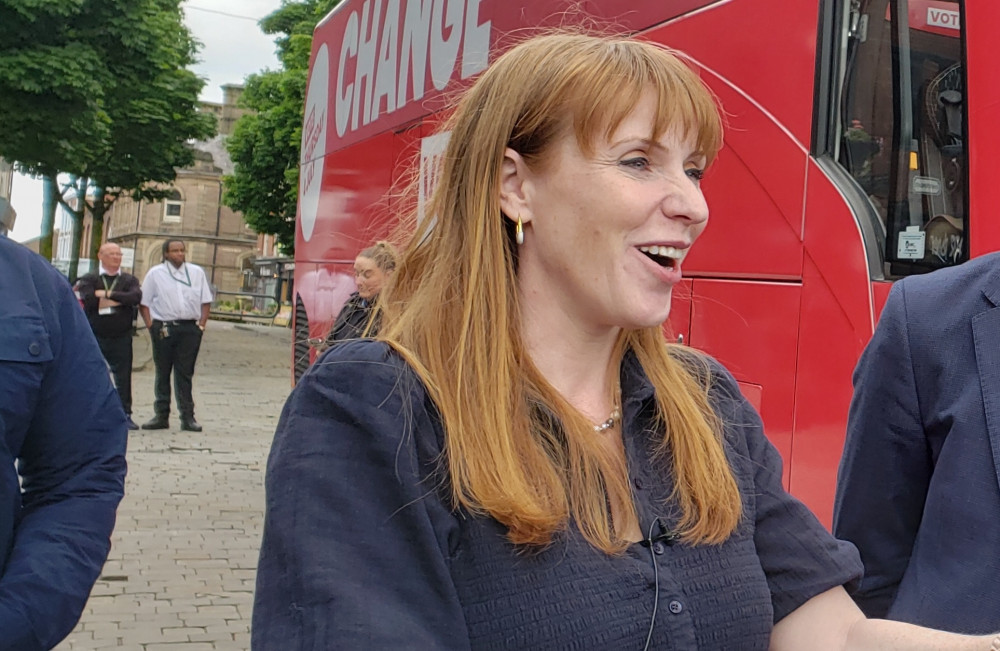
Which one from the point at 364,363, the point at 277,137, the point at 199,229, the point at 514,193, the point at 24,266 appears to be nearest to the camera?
the point at 364,363

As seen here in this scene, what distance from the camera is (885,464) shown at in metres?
2.18

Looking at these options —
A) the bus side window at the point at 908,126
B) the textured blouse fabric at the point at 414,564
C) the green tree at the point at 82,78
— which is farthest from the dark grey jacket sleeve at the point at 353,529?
the green tree at the point at 82,78

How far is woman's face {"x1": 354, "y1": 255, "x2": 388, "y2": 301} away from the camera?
6.29 meters

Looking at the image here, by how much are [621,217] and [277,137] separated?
3302cm

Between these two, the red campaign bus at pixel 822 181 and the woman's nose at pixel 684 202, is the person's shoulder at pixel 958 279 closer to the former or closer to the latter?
the woman's nose at pixel 684 202

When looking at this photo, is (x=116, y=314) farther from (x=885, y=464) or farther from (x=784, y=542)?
(x=784, y=542)

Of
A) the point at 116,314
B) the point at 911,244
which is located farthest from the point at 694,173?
the point at 116,314

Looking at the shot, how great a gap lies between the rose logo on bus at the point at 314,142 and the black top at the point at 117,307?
6.94ft

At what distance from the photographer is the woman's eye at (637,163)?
5.41 feet

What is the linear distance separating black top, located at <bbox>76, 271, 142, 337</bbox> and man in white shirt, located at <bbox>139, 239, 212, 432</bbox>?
0.39 ft

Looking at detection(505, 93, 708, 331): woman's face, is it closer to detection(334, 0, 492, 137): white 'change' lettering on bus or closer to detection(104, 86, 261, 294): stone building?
detection(334, 0, 492, 137): white 'change' lettering on bus

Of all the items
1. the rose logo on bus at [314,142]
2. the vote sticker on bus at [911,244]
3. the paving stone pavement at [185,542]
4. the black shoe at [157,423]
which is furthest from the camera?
the black shoe at [157,423]

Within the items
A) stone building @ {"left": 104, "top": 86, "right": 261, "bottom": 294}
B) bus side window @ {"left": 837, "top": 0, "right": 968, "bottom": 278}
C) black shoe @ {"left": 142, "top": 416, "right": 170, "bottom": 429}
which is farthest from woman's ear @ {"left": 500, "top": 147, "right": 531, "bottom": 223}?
stone building @ {"left": 104, "top": 86, "right": 261, "bottom": 294}

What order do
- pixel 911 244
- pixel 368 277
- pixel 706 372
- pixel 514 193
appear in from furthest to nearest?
1. pixel 368 277
2. pixel 911 244
3. pixel 706 372
4. pixel 514 193
